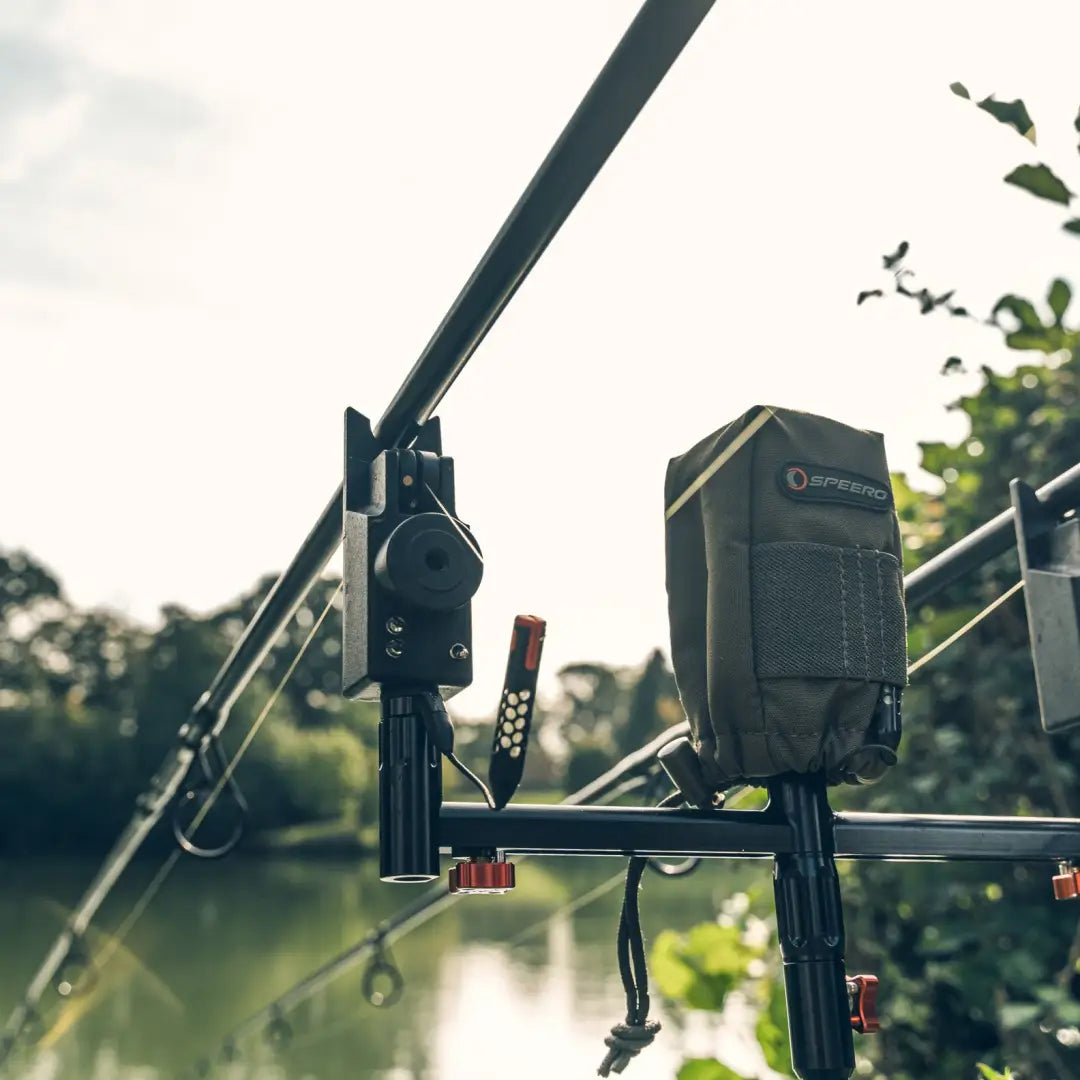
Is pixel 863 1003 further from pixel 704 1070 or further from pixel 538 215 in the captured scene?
pixel 704 1070

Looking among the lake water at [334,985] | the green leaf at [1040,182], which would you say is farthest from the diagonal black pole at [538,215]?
the lake water at [334,985]

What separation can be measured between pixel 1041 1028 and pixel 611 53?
1861 millimetres

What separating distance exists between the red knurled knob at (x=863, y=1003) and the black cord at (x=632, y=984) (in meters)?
0.15

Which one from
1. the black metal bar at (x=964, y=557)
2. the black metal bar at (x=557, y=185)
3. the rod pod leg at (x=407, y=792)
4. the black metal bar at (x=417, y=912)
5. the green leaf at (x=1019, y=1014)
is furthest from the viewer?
the green leaf at (x=1019, y=1014)

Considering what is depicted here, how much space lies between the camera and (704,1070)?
201 cm

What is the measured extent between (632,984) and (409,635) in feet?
1.13

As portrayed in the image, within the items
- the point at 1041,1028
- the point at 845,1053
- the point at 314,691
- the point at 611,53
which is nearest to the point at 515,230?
the point at 611,53

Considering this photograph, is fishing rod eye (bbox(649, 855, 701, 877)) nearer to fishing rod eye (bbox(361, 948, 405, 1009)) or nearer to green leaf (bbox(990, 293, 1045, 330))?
green leaf (bbox(990, 293, 1045, 330))

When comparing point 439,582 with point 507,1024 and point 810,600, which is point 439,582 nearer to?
point 810,600

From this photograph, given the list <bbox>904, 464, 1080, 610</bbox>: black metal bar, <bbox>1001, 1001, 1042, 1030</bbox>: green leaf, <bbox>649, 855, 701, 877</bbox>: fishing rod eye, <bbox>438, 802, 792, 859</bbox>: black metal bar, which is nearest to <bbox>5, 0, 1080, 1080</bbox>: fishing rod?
<bbox>438, 802, 792, 859</bbox>: black metal bar

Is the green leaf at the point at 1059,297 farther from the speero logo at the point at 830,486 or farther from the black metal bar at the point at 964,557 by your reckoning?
the speero logo at the point at 830,486

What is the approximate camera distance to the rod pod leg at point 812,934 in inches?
34.2

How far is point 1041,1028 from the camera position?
78.3 inches

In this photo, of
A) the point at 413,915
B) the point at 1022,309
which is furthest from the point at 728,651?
the point at 413,915
